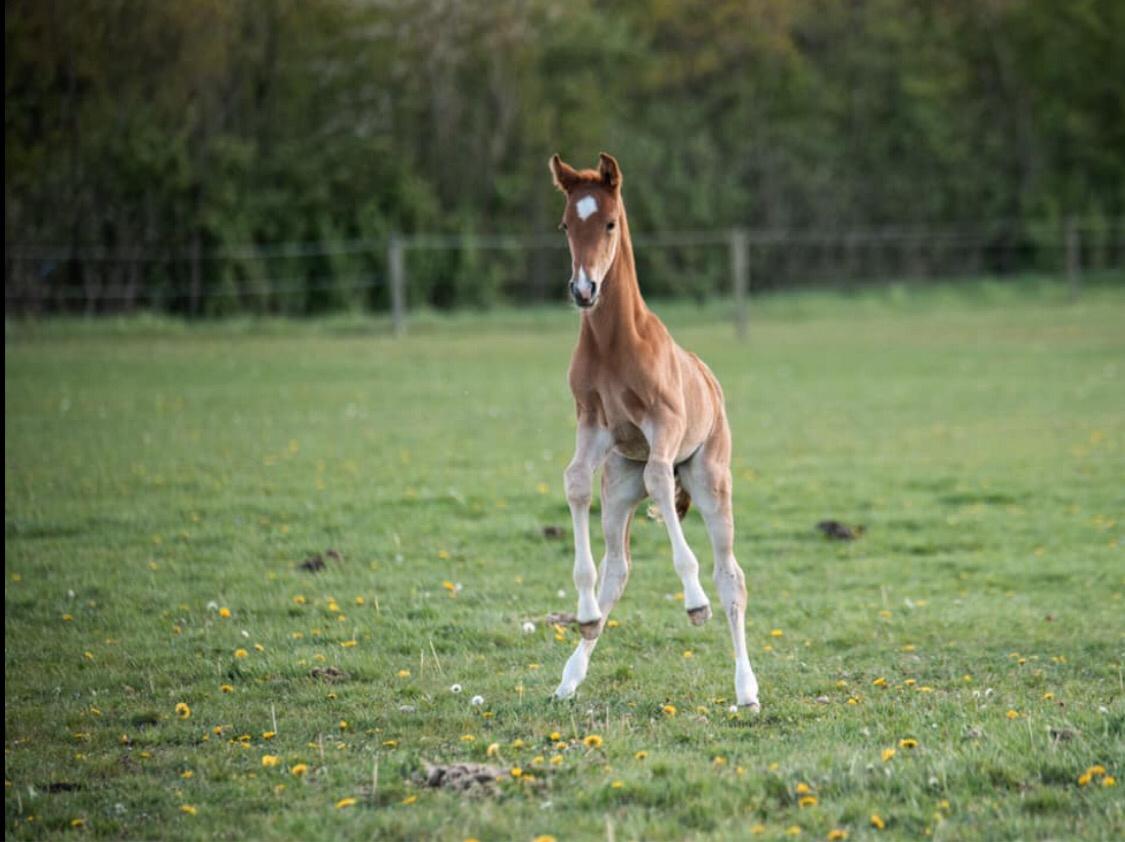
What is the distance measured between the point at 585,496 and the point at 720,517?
0.82 m

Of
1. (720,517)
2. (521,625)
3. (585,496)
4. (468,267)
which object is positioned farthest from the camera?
(468,267)

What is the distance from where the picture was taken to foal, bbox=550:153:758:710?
6.62 metres

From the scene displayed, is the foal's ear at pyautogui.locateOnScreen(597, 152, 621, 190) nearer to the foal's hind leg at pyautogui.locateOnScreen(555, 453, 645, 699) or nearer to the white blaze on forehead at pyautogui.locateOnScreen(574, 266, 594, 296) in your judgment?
the white blaze on forehead at pyautogui.locateOnScreen(574, 266, 594, 296)

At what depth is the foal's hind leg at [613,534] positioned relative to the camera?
7328mm

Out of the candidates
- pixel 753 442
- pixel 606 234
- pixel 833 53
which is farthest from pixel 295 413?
pixel 833 53

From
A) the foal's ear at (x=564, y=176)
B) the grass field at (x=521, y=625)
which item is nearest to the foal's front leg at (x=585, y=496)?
the grass field at (x=521, y=625)

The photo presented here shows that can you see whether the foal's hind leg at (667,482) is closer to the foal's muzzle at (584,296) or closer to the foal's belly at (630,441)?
the foal's belly at (630,441)

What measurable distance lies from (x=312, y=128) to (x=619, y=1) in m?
14.9

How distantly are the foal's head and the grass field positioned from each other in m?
2.03

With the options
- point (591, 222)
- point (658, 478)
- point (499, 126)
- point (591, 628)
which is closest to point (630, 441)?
point (658, 478)

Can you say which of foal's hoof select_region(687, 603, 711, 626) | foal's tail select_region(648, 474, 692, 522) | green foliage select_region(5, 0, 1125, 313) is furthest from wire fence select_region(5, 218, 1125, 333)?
foal's hoof select_region(687, 603, 711, 626)

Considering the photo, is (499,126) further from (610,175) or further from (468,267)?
(610,175)

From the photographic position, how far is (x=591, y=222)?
6555 millimetres

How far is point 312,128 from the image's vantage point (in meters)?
41.4
